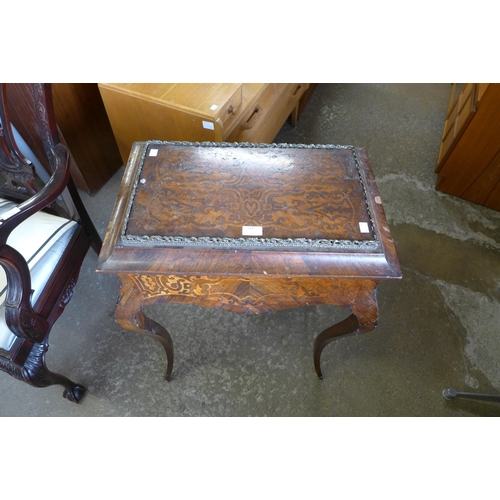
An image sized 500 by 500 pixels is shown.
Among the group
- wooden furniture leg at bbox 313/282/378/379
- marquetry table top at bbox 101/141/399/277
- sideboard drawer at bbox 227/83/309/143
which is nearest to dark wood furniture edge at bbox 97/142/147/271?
marquetry table top at bbox 101/141/399/277

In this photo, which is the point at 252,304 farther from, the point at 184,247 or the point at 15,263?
the point at 15,263

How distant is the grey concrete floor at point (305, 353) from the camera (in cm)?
131

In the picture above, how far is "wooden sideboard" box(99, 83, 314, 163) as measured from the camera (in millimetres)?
1323

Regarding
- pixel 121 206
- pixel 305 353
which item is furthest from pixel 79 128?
pixel 305 353

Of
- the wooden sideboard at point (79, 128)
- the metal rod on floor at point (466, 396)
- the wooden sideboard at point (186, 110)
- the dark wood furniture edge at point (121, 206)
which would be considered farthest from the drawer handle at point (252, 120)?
the metal rod on floor at point (466, 396)

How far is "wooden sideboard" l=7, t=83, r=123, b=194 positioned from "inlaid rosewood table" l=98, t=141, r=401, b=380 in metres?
0.72

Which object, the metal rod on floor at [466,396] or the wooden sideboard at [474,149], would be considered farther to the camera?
the wooden sideboard at [474,149]

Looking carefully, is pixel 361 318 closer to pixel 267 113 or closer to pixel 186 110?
pixel 186 110

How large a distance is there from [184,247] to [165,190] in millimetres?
210

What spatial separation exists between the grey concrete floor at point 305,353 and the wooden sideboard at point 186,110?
58 centimetres

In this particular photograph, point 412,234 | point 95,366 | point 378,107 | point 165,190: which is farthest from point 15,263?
point 378,107

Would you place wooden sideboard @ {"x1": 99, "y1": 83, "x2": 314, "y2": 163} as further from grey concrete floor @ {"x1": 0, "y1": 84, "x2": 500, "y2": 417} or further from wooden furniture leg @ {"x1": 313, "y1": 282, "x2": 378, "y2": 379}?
wooden furniture leg @ {"x1": 313, "y1": 282, "x2": 378, "y2": 379}

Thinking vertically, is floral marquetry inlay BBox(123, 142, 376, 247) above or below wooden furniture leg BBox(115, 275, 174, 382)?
above

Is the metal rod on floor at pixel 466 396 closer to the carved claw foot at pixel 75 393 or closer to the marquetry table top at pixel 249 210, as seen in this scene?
the marquetry table top at pixel 249 210
